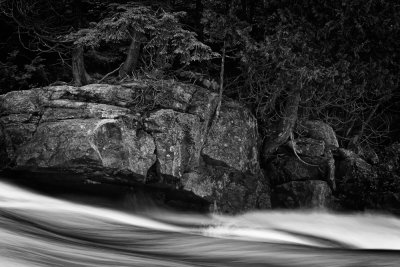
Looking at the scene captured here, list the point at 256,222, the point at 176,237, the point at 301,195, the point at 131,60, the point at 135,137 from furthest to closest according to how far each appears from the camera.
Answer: the point at 301,195 < the point at 131,60 < the point at 256,222 < the point at 135,137 < the point at 176,237

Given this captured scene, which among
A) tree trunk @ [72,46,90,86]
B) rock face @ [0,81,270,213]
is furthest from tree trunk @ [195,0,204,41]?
tree trunk @ [72,46,90,86]

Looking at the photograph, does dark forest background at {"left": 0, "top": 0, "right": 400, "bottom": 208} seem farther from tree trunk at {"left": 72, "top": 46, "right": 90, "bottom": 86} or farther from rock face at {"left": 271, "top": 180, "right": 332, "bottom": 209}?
rock face at {"left": 271, "top": 180, "right": 332, "bottom": 209}

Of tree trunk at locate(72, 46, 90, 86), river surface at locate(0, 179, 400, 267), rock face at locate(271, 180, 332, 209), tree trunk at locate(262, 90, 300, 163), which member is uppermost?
tree trunk at locate(72, 46, 90, 86)

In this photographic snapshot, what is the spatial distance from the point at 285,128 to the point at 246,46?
2.20 meters

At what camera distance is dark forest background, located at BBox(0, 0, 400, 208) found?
9.70 meters

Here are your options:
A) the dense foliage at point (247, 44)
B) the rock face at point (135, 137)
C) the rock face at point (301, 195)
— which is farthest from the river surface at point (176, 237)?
the dense foliage at point (247, 44)

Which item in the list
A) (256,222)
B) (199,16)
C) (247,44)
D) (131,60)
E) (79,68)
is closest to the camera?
(247,44)

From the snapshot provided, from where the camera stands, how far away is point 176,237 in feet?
22.6

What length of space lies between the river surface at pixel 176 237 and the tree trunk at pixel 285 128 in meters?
1.46

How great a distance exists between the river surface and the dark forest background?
201 cm

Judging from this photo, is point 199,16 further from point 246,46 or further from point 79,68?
point 79,68

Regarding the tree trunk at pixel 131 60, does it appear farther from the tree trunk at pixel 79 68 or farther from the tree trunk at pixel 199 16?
the tree trunk at pixel 199 16

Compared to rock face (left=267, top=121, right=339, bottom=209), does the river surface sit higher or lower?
lower

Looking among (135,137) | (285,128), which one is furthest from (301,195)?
(135,137)
